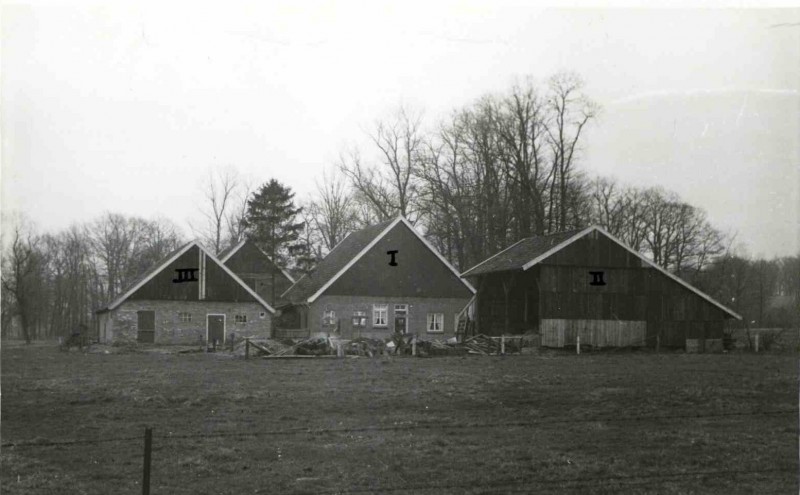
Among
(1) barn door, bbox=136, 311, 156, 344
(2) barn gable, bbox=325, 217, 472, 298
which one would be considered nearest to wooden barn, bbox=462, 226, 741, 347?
(2) barn gable, bbox=325, 217, 472, 298

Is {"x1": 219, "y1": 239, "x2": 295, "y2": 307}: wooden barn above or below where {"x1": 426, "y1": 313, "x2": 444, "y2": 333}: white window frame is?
above

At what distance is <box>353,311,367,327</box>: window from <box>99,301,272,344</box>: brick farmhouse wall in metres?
4.66

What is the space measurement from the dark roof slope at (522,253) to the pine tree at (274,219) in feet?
39.7

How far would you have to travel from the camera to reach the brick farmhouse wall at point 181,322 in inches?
1555

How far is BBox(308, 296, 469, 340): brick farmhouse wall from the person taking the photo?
4156cm

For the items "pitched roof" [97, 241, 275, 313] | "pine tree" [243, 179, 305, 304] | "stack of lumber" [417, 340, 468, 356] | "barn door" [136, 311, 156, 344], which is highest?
"pine tree" [243, 179, 305, 304]

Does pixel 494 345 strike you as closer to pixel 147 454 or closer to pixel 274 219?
pixel 274 219

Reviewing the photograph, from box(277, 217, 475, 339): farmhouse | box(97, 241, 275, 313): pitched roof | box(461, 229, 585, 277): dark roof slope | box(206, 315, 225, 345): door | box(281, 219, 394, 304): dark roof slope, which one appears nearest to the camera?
box(461, 229, 585, 277): dark roof slope

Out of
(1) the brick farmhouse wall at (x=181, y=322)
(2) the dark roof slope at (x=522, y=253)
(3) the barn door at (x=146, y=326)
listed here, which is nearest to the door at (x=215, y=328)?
(1) the brick farmhouse wall at (x=181, y=322)

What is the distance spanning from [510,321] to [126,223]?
49514mm

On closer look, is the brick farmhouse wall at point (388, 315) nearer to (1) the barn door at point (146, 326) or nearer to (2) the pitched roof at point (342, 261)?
(2) the pitched roof at point (342, 261)

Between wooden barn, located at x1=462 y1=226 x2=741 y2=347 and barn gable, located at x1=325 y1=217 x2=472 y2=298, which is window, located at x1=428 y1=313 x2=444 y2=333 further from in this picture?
wooden barn, located at x1=462 y1=226 x2=741 y2=347

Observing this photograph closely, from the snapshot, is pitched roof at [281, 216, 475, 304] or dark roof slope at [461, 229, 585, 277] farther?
pitched roof at [281, 216, 475, 304]

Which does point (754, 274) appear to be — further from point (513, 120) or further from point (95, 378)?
point (95, 378)
